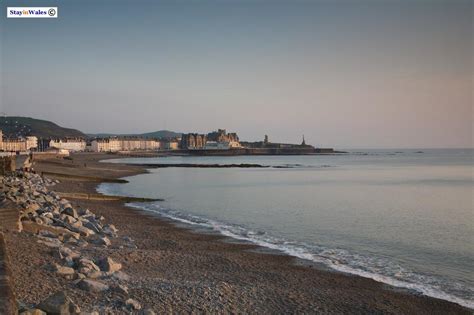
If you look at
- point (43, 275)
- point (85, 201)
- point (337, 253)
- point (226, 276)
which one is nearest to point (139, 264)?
point (226, 276)

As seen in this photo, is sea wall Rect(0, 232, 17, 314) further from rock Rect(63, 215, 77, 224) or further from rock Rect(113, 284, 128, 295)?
rock Rect(63, 215, 77, 224)

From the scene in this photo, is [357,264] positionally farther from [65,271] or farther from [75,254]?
[65,271]

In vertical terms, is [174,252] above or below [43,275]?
below

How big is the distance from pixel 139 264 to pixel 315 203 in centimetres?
2031

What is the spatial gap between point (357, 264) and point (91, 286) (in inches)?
336

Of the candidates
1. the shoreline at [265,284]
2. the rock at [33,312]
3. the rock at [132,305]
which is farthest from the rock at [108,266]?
the rock at [33,312]

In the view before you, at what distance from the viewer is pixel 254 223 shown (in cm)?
2105

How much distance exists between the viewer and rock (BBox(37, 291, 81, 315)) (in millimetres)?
5684

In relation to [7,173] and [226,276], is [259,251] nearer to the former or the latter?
[226,276]

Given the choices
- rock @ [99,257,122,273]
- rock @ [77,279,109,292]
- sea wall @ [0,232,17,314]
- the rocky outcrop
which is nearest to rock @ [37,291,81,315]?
the rocky outcrop

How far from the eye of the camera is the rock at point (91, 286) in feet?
24.2

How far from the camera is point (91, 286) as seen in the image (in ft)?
24.3

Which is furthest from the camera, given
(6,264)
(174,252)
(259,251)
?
(259,251)

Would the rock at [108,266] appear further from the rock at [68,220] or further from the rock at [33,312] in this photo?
the rock at [68,220]
